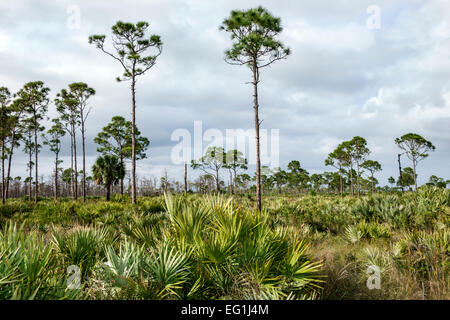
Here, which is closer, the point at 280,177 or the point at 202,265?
the point at 202,265

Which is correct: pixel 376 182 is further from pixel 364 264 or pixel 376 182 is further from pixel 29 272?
pixel 29 272

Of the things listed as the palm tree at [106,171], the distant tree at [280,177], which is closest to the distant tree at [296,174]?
the distant tree at [280,177]

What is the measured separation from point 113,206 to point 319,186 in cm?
7130

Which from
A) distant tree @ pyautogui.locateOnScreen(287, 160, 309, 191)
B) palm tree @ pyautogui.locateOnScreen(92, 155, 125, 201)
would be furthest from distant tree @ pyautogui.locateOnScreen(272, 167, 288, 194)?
palm tree @ pyautogui.locateOnScreen(92, 155, 125, 201)

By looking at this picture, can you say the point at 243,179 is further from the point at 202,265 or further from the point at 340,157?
the point at 202,265

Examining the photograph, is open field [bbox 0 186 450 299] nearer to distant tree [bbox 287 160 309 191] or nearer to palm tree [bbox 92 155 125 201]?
palm tree [bbox 92 155 125 201]

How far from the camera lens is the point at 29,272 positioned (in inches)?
102

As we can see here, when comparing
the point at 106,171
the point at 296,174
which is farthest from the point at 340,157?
the point at 106,171

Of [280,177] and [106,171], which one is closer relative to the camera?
[106,171]

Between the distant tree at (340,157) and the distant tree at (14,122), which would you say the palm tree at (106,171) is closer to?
the distant tree at (14,122)

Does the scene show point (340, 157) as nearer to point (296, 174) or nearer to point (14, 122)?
point (296, 174)

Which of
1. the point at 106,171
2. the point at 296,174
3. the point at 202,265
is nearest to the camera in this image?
the point at 202,265

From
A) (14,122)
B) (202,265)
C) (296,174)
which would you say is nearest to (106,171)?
(14,122)

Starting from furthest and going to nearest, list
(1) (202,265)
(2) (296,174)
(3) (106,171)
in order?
1. (2) (296,174)
2. (3) (106,171)
3. (1) (202,265)
